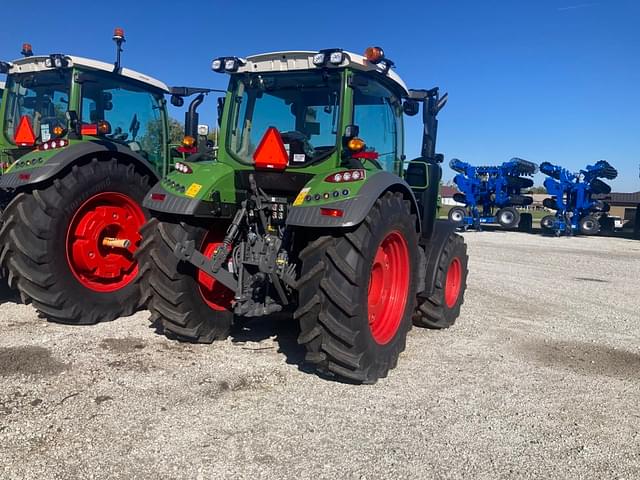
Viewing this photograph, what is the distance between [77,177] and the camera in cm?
495

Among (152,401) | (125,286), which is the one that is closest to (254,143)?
(125,286)

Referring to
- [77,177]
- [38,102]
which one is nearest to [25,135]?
[38,102]

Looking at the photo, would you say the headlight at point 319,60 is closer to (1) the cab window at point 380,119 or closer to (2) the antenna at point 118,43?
(1) the cab window at point 380,119

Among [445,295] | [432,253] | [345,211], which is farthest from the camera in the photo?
[445,295]

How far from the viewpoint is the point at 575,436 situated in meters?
3.20

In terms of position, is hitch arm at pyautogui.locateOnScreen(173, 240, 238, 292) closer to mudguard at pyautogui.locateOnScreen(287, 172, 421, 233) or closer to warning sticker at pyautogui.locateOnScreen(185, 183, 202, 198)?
warning sticker at pyautogui.locateOnScreen(185, 183, 202, 198)

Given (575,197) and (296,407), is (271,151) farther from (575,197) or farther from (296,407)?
(575,197)

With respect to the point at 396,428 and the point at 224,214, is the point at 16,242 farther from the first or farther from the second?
the point at 396,428

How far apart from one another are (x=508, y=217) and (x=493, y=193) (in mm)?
1206

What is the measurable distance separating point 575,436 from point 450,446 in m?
0.82

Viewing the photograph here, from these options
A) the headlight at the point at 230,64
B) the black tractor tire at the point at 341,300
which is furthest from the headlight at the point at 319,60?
the black tractor tire at the point at 341,300

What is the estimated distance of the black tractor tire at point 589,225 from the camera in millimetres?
21547

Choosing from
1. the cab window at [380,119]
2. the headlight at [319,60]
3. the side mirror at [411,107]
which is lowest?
the cab window at [380,119]

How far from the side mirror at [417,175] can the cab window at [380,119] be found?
0.57 feet
